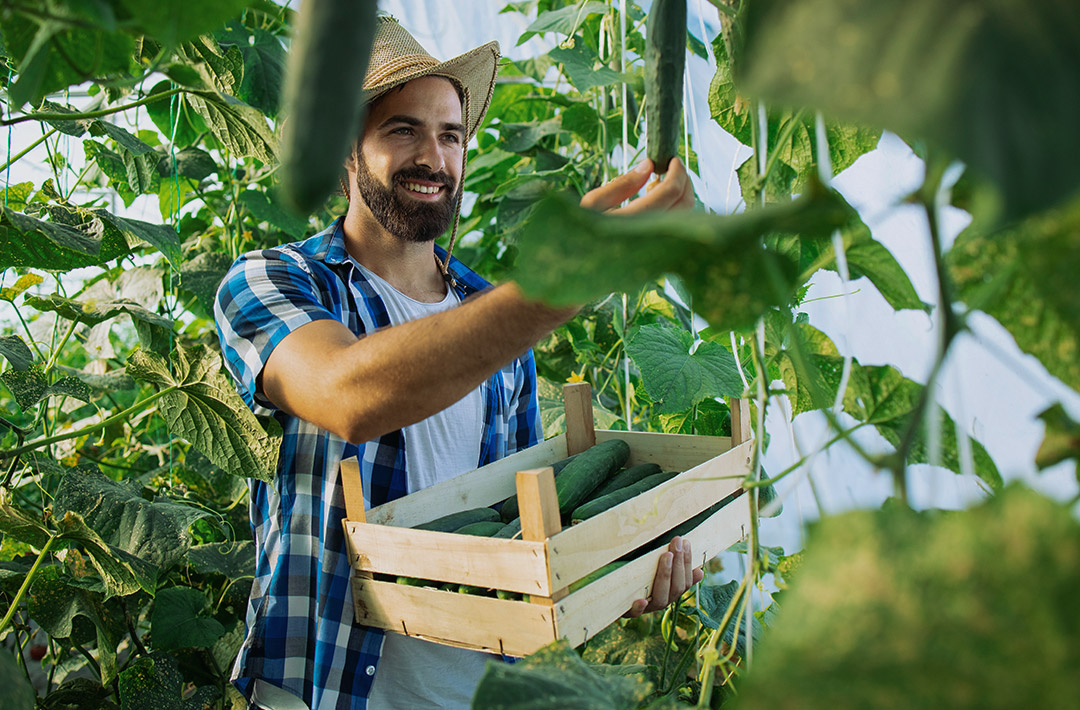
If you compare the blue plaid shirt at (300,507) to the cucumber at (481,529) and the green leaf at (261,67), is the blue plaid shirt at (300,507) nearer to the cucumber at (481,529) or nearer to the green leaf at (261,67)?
the cucumber at (481,529)

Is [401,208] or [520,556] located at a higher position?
[401,208]

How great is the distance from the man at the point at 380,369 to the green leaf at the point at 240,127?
16cm

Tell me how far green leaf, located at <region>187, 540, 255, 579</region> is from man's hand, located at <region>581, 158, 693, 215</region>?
119 cm

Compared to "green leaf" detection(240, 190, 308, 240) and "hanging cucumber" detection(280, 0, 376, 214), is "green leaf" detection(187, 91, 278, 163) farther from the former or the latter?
"hanging cucumber" detection(280, 0, 376, 214)

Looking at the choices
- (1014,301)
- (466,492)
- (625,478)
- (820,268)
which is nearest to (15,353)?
(466,492)

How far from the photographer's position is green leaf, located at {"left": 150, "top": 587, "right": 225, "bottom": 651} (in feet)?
4.89

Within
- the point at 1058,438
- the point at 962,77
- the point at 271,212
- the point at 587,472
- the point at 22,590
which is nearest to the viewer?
the point at 962,77

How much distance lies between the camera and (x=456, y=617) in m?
0.90

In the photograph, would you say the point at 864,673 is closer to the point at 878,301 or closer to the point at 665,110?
the point at 665,110

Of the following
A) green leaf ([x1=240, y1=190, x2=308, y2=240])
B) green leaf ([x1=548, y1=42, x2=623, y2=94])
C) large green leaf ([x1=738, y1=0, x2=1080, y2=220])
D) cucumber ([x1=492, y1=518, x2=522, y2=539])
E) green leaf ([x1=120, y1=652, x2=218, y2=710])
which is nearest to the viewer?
large green leaf ([x1=738, y1=0, x2=1080, y2=220])

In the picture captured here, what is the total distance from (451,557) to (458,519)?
0.14 metres

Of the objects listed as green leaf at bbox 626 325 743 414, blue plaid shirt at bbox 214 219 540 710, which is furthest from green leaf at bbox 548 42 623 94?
blue plaid shirt at bbox 214 219 540 710

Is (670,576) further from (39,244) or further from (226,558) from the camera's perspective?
(226,558)

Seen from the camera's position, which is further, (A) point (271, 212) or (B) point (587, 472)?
(A) point (271, 212)
